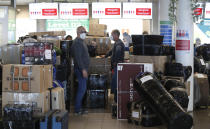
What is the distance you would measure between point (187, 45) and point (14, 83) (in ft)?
10.8

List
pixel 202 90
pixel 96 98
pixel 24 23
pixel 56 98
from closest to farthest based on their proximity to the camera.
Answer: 1. pixel 56 98
2. pixel 202 90
3. pixel 96 98
4. pixel 24 23

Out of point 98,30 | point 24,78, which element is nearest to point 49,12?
point 98,30

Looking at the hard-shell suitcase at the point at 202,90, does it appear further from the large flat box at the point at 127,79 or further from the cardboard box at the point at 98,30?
the cardboard box at the point at 98,30

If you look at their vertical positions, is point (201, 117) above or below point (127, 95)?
below

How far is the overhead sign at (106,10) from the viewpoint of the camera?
43.3 ft

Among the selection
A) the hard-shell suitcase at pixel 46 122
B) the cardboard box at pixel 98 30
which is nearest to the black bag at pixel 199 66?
the cardboard box at pixel 98 30

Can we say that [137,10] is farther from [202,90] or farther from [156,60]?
[156,60]

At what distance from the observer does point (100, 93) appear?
23.5 ft

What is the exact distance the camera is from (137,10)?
523 inches

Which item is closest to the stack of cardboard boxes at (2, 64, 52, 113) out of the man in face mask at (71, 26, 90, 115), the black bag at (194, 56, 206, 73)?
the man in face mask at (71, 26, 90, 115)

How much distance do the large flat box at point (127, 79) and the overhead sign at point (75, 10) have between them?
7.68m

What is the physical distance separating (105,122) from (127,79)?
0.82 m

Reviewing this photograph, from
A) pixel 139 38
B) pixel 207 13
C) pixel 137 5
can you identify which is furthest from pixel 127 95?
pixel 207 13

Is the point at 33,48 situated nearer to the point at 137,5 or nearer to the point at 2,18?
the point at 2,18
